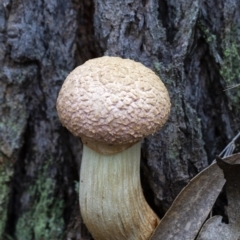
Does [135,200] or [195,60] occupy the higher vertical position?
[195,60]

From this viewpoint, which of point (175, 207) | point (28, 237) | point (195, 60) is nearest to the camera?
point (175, 207)

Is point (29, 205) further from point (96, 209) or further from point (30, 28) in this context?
point (30, 28)

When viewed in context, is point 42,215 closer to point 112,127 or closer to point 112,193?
point 112,193

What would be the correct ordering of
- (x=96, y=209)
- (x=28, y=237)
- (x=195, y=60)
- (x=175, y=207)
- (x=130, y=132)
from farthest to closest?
(x=28, y=237), (x=195, y=60), (x=175, y=207), (x=96, y=209), (x=130, y=132)

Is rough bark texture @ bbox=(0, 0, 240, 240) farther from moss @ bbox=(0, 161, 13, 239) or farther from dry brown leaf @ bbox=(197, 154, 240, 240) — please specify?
dry brown leaf @ bbox=(197, 154, 240, 240)

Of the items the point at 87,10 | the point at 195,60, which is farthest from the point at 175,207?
the point at 87,10

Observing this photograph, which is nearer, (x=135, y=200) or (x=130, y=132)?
(x=130, y=132)

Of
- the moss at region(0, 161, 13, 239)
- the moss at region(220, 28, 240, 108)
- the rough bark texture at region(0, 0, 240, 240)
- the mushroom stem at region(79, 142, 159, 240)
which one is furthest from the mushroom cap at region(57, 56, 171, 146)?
the moss at region(0, 161, 13, 239)
